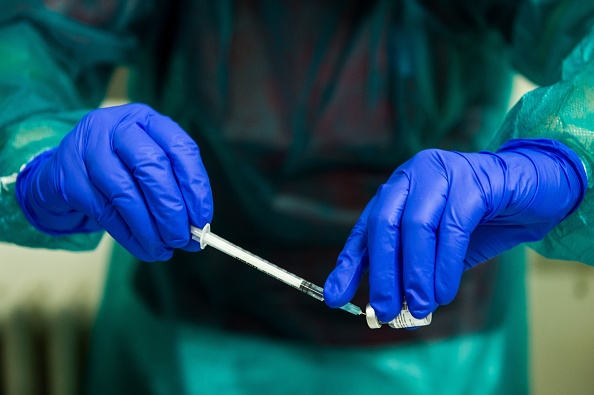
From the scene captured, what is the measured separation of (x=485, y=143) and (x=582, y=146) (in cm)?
26

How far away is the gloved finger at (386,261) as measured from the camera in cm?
56

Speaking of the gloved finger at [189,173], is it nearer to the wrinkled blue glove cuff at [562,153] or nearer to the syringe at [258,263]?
the syringe at [258,263]

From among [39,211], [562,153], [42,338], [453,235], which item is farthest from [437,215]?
[42,338]

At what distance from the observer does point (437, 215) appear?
0.56m

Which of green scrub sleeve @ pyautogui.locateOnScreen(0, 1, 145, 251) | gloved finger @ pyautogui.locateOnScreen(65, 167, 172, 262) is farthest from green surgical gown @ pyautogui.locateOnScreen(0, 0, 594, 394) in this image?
gloved finger @ pyautogui.locateOnScreen(65, 167, 172, 262)

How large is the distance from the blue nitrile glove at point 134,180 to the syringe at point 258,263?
11 mm

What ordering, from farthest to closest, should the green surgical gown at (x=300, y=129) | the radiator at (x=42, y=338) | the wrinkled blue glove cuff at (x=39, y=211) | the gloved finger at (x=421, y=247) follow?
the radiator at (x=42, y=338)
the green surgical gown at (x=300, y=129)
the wrinkled blue glove cuff at (x=39, y=211)
the gloved finger at (x=421, y=247)

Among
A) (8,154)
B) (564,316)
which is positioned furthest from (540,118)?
(564,316)

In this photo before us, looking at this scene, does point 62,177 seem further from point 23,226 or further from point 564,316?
point 564,316

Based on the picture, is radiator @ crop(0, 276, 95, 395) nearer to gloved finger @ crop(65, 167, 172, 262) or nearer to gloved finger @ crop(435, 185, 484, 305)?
gloved finger @ crop(65, 167, 172, 262)

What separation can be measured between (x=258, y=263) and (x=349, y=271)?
9 centimetres

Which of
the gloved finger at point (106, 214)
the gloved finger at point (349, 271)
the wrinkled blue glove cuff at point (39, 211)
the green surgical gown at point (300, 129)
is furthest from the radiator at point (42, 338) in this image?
the gloved finger at point (349, 271)

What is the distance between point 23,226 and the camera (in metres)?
0.74

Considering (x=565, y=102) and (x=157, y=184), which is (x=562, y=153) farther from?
(x=157, y=184)
